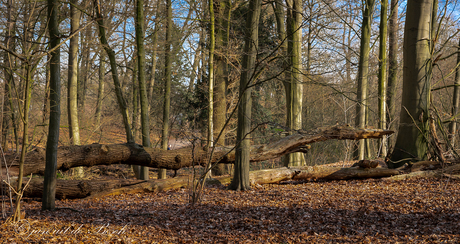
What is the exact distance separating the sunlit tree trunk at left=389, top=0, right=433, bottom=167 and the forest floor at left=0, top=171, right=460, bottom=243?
0.93 m

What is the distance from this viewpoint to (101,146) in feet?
21.0

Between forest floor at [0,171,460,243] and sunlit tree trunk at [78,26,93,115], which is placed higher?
Result: sunlit tree trunk at [78,26,93,115]

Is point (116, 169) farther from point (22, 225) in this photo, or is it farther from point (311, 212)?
point (311, 212)

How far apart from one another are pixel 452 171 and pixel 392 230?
3660mm

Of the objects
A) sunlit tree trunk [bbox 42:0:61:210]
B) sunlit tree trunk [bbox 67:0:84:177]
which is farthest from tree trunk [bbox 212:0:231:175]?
sunlit tree trunk [bbox 42:0:61:210]

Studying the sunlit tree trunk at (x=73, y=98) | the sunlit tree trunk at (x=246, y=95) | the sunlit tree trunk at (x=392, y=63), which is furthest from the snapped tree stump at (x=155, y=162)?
the sunlit tree trunk at (x=392, y=63)

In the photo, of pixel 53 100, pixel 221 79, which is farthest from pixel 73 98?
pixel 53 100

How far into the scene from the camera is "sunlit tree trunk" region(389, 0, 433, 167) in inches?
269

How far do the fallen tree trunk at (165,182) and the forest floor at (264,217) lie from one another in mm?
198

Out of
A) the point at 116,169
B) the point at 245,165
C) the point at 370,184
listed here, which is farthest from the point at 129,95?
the point at 370,184

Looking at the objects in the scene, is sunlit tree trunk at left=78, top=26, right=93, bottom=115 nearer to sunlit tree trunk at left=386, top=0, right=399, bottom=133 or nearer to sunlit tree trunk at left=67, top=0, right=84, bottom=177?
sunlit tree trunk at left=67, top=0, right=84, bottom=177

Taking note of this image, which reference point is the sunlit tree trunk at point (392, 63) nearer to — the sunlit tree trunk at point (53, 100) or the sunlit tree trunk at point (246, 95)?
the sunlit tree trunk at point (246, 95)

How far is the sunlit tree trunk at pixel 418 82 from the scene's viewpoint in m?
6.83

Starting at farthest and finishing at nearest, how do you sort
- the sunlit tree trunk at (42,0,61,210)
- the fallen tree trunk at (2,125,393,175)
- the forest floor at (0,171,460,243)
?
the fallen tree trunk at (2,125,393,175) < the sunlit tree trunk at (42,0,61,210) < the forest floor at (0,171,460,243)
